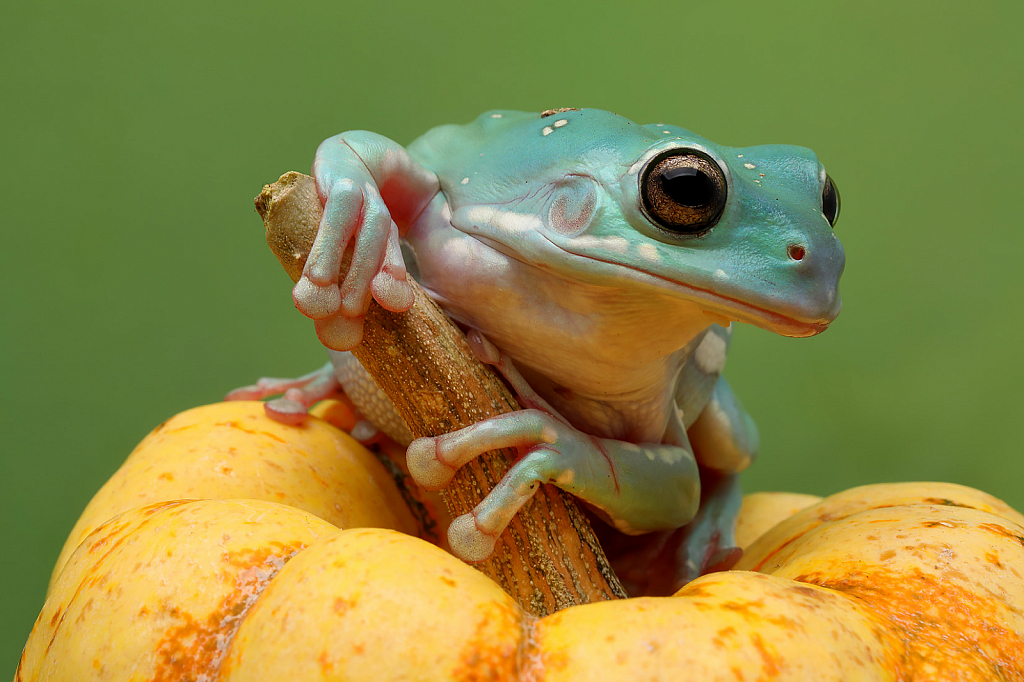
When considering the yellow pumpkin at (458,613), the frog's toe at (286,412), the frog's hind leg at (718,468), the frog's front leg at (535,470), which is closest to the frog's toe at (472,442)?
the frog's front leg at (535,470)

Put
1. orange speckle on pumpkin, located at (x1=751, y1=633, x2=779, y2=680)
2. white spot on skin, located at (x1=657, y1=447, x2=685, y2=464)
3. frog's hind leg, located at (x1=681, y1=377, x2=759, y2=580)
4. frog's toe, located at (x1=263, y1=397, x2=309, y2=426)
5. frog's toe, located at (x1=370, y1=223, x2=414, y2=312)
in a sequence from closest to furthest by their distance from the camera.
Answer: orange speckle on pumpkin, located at (x1=751, y1=633, x2=779, y2=680), frog's toe, located at (x1=370, y1=223, x2=414, y2=312), white spot on skin, located at (x1=657, y1=447, x2=685, y2=464), frog's toe, located at (x1=263, y1=397, x2=309, y2=426), frog's hind leg, located at (x1=681, y1=377, x2=759, y2=580)

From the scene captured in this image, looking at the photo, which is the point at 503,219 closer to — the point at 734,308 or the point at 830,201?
the point at 734,308

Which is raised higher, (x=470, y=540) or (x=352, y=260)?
(x=352, y=260)

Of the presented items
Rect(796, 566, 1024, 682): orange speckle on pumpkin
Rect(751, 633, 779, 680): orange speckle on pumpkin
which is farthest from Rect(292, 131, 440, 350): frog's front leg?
Rect(796, 566, 1024, 682): orange speckle on pumpkin

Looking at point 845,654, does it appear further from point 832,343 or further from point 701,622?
point 832,343

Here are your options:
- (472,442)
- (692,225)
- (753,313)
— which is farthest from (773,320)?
(472,442)

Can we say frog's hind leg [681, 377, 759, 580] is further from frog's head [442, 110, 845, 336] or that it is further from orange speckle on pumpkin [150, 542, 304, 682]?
orange speckle on pumpkin [150, 542, 304, 682]

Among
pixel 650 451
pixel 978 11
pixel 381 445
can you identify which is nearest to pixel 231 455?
pixel 381 445
